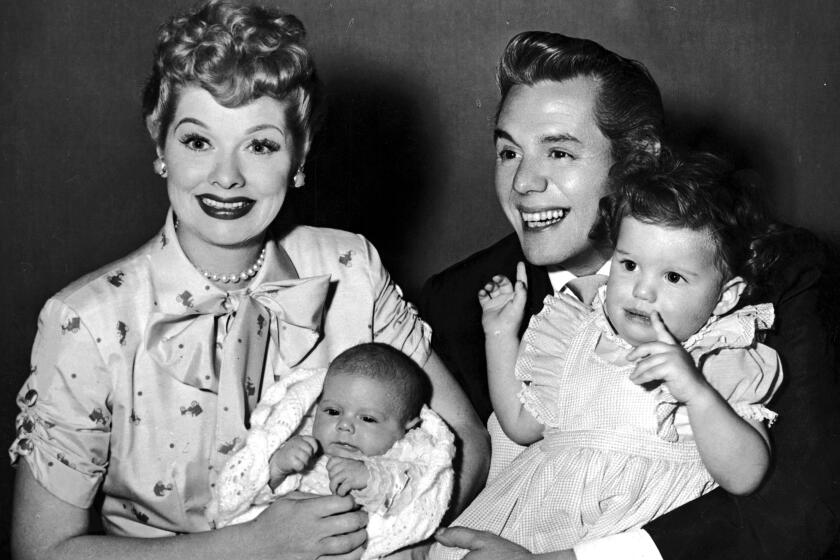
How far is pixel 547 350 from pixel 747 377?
0.55 meters

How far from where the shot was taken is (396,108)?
4043 millimetres

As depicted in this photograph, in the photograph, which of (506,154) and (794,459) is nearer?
(794,459)

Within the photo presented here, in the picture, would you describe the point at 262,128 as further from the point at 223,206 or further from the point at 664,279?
the point at 664,279

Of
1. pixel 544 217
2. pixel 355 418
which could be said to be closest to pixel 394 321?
pixel 355 418

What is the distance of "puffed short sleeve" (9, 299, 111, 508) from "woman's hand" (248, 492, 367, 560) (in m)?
0.44

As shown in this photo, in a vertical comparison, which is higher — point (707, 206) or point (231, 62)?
point (231, 62)

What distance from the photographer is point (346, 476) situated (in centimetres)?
241

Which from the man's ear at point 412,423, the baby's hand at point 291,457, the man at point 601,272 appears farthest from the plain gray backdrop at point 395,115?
the baby's hand at point 291,457

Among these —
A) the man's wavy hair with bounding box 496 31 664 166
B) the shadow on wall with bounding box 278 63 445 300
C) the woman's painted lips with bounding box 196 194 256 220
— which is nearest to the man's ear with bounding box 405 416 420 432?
the woman's painted lips with bounding box 196 194 256 220

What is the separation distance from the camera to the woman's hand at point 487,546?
2.42 m

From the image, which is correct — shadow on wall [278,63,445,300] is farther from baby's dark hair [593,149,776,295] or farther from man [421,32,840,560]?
baby's dark hair [593,149,776,295]

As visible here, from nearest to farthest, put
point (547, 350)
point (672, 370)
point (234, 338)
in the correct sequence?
point (672, 370) < point (234, 338) < point (547, 350)

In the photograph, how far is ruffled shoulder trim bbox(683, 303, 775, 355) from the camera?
2.43 metres

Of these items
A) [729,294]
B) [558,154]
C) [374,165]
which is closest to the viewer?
[729,294]
